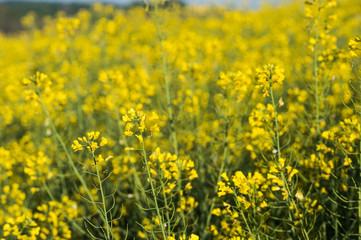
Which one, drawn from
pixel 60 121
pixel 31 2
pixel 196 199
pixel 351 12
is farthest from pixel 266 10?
pixel 31 2

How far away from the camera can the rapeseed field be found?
217cm

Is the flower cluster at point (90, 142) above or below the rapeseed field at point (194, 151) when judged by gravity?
above

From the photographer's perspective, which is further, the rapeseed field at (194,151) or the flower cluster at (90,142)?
the rapeseed field at (194,151)

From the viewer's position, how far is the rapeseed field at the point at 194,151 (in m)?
2.17

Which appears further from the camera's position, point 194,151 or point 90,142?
point 194,151

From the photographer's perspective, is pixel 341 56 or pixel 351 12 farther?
pixel 351 12

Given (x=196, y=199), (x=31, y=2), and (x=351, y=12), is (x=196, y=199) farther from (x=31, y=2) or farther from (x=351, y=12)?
(x=31, y=2)

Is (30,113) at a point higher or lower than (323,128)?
lower

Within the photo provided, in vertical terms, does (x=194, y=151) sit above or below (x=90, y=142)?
below

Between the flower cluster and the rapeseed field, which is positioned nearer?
the flower cluster

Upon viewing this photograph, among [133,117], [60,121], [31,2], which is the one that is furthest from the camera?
[31,2]

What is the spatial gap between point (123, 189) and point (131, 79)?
2180 millimetres

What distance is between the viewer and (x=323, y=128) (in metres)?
3.04

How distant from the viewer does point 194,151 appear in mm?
3672
